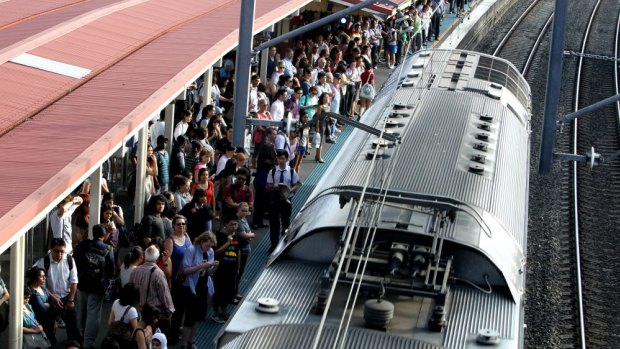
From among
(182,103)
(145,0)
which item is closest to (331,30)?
(145,0)

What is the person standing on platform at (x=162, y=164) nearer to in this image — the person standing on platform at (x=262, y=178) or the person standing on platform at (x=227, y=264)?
the person standing on platform at (x=262, y=178)

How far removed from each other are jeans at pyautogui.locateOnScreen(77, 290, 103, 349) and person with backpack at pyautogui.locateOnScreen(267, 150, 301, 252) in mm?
3898

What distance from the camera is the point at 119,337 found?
11.1m

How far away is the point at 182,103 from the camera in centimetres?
2000

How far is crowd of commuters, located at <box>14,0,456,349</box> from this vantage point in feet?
41.5

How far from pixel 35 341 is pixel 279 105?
32.6 feet

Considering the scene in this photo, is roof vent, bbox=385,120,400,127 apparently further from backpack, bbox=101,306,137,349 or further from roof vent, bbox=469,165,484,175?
backpack, bbox=101,306,137,349

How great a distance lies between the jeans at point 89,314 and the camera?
13195 millimetres

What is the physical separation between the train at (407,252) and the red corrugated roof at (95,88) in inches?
88.5

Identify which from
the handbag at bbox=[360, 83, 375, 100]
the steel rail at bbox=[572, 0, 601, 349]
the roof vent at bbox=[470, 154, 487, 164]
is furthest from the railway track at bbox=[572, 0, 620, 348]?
the handbag at bbox=[360, 83, 375, 100]

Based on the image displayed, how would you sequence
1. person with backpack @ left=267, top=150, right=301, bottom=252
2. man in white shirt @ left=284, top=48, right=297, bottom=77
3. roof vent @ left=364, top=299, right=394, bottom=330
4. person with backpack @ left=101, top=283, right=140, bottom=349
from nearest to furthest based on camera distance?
roof vent @ left=364, top=299, right=394, bottom=330, person with backpack @ left=101, top=283, right=140, bottom=349, person with backpack @ left=267, top=150, right=301, bottom=252, man in white shirt @ left=284, top=48, right=297, bottom=77

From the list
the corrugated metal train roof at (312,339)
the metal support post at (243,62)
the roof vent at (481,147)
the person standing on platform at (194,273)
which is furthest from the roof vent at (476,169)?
the corrugated metal train roof at (312,339)

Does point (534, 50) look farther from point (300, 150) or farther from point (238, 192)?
point (238, 192)

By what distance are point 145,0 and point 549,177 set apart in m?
8.24
